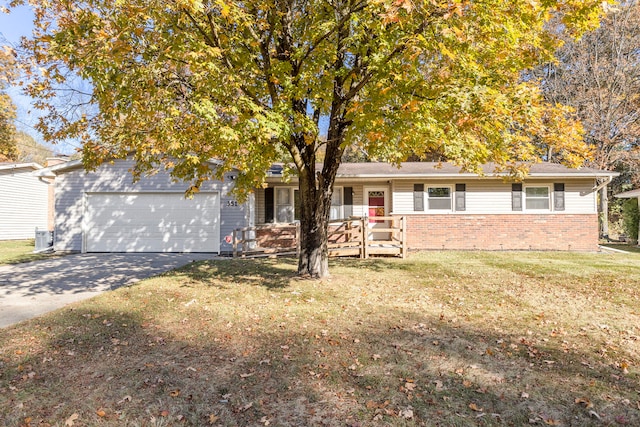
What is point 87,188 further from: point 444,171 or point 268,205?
point 444,171

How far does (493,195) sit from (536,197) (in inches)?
63.9

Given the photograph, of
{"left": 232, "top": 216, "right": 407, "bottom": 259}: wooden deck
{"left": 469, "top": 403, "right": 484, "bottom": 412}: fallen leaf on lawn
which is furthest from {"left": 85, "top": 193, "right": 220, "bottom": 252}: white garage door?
{"left": 469, "top": 403, "right": 484, "bottom": 412}: fallen leaf on lawn

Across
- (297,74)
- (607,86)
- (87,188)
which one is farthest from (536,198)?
(87,188)

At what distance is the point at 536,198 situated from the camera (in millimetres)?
14016

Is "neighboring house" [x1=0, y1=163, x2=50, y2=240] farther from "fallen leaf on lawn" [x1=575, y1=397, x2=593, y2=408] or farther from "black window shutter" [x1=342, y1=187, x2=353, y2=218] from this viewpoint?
"fallen leaf on lawn" [x1=575, y1=397, x2=593, y2=408]

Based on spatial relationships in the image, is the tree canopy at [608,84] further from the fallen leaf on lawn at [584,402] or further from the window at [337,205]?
the fallen leaf on lawn at [584,402]

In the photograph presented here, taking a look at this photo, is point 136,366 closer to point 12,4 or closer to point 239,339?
point 239,339

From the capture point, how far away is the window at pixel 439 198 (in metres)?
14.2

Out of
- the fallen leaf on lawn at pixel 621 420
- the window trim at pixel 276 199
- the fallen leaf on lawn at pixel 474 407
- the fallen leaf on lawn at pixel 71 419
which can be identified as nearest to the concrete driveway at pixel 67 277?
the window trim at pixel 276 199

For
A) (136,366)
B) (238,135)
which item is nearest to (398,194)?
(238,135)

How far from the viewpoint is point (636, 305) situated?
19.7 ft

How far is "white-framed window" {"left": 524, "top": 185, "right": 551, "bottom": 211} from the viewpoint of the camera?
14.0 meters

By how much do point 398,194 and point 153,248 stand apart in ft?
30.9

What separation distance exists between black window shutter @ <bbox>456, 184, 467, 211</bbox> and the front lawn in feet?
22.8
